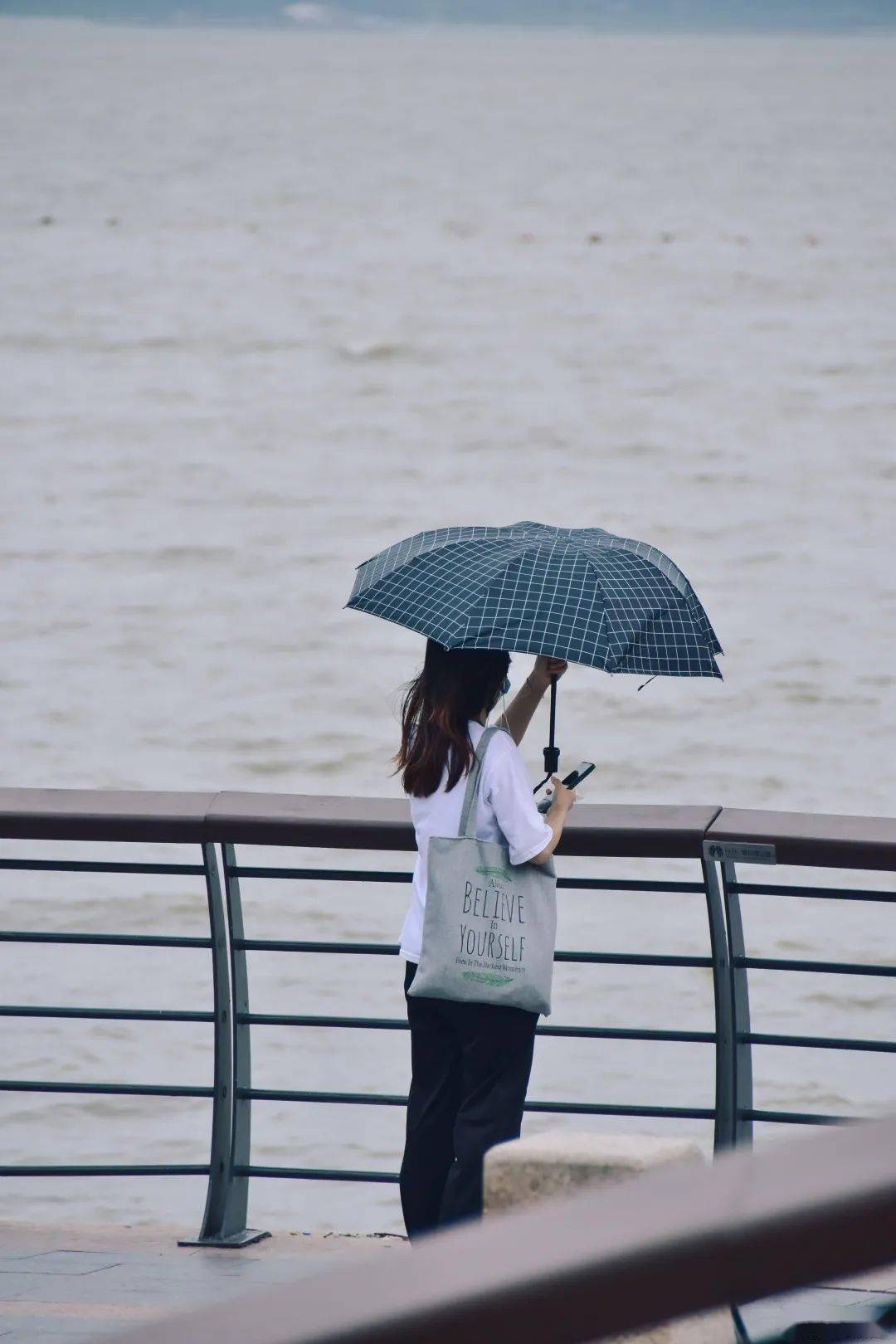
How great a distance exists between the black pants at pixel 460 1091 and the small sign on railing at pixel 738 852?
0.70 metres

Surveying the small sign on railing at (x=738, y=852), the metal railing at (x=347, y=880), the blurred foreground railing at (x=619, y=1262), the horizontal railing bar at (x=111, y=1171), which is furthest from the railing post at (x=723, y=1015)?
the blurred foreground railing at (x=619, y=1262)

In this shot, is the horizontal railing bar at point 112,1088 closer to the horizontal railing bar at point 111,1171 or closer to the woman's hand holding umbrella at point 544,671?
the horizontal railing bar at point 111,1171

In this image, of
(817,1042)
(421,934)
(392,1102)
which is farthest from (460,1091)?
(817,1042)

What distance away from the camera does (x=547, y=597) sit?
390 cm

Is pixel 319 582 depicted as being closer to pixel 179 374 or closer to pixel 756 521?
pixel 756 521

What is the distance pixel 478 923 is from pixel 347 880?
1059 millimetres

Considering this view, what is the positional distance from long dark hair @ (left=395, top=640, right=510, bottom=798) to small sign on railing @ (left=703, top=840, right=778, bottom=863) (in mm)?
746

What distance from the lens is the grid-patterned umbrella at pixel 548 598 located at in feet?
12.4

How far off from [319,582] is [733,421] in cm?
1265

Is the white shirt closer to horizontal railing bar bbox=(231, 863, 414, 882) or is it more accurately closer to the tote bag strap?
the tote bag strap

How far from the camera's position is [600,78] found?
8381cm

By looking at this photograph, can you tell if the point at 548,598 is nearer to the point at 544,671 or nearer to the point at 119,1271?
the point at 544,671

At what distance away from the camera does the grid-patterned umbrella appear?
3779mm

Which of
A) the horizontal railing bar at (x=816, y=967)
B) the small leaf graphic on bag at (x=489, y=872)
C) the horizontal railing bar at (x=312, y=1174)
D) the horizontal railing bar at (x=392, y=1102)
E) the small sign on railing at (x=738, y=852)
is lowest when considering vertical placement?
the horizontal railing bar at (x=312, y=1174)
